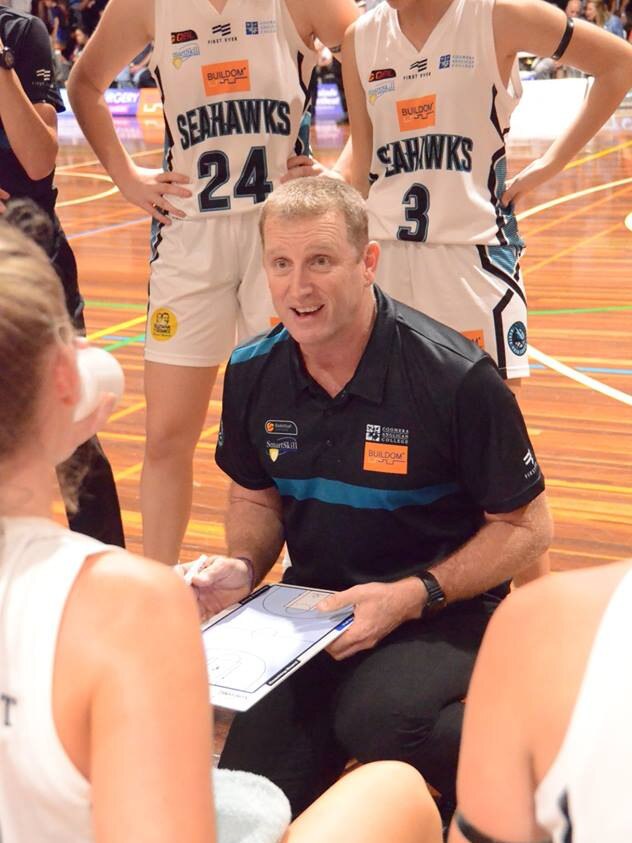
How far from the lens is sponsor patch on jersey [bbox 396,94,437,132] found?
3.07 meters

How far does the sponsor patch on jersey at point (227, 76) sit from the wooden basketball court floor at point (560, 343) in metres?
0.82

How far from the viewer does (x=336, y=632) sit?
87.8 inches

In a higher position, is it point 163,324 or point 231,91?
point 231,91

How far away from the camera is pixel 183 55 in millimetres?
3178

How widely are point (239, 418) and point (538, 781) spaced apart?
5.30ft

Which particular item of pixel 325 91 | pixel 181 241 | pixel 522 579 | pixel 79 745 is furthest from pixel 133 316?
pixel 325 91

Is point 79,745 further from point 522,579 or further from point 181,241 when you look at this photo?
point 181,241

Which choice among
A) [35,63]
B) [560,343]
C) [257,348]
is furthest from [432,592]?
[560,343]

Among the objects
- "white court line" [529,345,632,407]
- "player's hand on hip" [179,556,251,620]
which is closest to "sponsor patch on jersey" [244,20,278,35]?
"player's hand on hip" [179,556,251,620]

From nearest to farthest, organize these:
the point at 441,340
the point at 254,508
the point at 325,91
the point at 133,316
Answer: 1. the point at 441,340
2. the point at 254,508
3. the point at 133,316
4. the point at 325,91

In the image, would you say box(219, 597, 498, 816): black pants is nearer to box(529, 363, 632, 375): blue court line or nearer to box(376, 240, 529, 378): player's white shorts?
box(376, 240, 529, 378): player's white shorts

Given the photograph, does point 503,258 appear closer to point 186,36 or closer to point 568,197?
point 186,36

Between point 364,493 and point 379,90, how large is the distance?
1.21 metres

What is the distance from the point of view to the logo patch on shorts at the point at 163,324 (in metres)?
3.29
